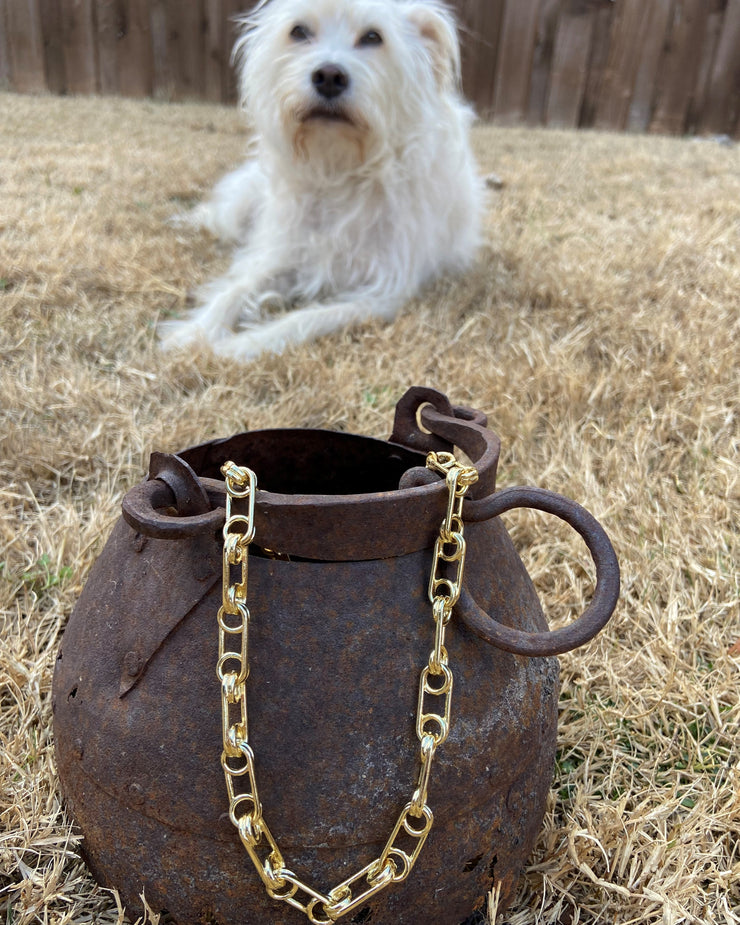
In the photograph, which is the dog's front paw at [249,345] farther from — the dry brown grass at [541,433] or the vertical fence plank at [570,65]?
the vertical fence plank at [570,65]

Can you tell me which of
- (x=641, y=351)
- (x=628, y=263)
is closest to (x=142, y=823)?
(x=641, y=351)

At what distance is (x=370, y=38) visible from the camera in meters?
3.03

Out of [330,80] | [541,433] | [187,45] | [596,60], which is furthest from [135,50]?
[541,433]

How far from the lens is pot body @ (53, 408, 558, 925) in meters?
0.85

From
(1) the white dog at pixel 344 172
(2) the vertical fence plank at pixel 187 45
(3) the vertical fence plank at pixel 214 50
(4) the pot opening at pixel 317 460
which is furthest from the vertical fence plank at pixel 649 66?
(4) the pot opening at pixel 317 460

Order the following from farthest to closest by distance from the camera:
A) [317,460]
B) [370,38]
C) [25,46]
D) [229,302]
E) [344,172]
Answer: [25,46] → [344,172] → [229,302] → [370,38] → [317,460]

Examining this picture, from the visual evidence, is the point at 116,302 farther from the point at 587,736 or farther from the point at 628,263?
the point at 587,736

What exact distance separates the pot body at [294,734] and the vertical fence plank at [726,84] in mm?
8750

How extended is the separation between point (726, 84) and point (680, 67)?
20.2 inches

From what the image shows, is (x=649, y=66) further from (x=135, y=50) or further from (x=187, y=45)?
(x=135, y=50)

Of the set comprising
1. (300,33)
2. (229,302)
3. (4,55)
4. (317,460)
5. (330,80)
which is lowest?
(229,302)

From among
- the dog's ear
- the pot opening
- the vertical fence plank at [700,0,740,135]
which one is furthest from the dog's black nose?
the vertical fence plank at [700,0,740,135]

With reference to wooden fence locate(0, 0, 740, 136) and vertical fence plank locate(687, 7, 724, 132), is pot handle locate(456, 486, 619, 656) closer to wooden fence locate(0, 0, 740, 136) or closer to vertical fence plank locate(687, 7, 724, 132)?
wooden fence locate(0, 0, 740, 136)

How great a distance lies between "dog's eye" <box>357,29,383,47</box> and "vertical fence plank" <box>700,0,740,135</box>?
6.43 m
